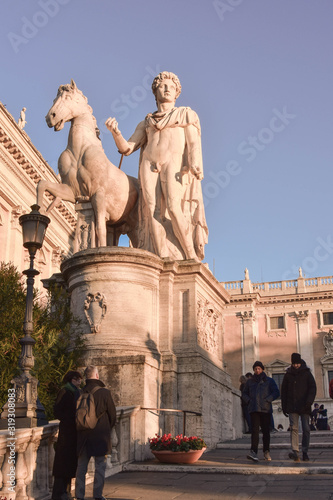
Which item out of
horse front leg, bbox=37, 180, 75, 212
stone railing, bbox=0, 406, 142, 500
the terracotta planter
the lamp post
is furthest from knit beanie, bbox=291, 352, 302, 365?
horse front leg, bbox=37, 180, 75, 212

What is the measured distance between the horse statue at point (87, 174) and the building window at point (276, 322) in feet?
149

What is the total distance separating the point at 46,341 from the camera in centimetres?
1094

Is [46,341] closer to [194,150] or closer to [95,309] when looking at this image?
[95,309]

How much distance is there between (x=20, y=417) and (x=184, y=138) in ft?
26.3

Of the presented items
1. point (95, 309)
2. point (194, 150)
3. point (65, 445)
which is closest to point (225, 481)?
point (65, 445)

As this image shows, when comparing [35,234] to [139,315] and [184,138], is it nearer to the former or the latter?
[139,315]

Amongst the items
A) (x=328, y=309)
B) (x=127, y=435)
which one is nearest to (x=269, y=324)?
(x=328, y=309)

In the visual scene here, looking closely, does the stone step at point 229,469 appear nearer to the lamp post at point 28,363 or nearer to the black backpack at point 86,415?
the lamp post at point 28,363

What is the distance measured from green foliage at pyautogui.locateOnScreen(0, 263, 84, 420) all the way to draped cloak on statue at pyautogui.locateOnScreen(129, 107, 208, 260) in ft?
8.00

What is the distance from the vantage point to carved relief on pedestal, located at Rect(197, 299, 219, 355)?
12084 millimetres

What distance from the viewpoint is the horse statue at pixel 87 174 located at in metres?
12.6

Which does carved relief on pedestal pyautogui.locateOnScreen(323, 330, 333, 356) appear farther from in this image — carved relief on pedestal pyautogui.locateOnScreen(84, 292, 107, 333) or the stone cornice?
carved relief on pedestal pyautogui.locateOnScreen(84, 292, 107, 333)

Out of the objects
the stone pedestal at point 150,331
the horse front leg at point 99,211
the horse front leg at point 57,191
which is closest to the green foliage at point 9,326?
the stone pedestal at point 150,331

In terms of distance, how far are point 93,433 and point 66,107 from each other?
329 inches
